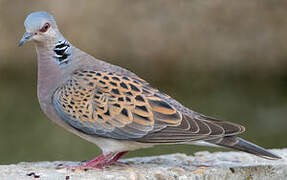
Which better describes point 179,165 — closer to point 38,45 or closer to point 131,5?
point 38,45

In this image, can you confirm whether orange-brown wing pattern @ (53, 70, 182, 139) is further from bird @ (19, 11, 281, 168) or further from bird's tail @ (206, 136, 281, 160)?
bird's tail @ (206, 136, 281, 160)

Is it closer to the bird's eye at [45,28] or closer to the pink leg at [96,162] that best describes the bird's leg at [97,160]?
the pink leg at [96,162]

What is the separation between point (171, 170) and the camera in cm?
443

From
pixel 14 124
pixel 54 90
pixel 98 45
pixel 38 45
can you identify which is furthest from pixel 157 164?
pixel 98 45

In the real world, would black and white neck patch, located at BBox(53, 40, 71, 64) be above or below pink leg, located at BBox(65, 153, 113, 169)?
above

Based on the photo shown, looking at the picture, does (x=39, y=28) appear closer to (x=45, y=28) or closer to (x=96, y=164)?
(x=45, y=28)

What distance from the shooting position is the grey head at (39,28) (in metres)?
4.32

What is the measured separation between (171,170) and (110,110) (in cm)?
65

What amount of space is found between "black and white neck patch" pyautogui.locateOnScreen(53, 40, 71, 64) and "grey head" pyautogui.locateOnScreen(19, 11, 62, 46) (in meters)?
0.07

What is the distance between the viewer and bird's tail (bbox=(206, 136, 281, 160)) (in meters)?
4.18

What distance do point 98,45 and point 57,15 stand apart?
0.96m

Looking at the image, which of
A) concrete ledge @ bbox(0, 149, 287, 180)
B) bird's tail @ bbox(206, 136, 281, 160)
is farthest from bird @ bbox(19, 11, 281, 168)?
concrete ledge @ bbox(0, 149, 287, 180)

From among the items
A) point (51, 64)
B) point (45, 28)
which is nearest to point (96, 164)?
point (51, 64)

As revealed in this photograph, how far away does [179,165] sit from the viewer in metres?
4.67
